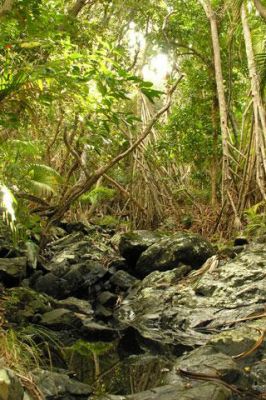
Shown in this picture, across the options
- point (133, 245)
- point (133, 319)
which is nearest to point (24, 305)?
point (133, 319)

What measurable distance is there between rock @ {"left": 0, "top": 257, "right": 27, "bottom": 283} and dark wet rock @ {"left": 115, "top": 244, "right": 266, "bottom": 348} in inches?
52.8

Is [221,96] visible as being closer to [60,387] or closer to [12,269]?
[12,269]

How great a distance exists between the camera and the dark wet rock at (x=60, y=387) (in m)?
3.44

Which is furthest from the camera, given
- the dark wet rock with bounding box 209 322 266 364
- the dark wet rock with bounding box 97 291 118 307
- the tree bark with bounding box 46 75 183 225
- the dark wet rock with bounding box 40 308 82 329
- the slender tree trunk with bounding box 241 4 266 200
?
the slender tree trunk with bounding box 241 4 266 200

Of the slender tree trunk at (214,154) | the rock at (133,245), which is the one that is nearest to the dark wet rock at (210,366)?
the rock at (133,245)

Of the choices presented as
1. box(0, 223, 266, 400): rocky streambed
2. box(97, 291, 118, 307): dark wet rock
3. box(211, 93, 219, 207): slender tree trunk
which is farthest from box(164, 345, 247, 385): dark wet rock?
box(211, 93, 219, 207): slender tree trunk

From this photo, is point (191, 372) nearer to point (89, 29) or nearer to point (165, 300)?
point (165, 300)

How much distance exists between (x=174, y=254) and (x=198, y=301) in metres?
1.47

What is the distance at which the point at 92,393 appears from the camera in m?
3.65

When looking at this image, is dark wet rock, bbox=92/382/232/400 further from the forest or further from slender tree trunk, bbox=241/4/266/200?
slender tree trunk, bbox=241/4/266/200

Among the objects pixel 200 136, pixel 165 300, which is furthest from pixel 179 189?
pixel 165 300

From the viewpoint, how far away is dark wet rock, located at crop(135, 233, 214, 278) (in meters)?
7.40

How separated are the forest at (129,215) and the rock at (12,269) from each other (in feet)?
0.05

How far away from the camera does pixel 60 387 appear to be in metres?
3.58
